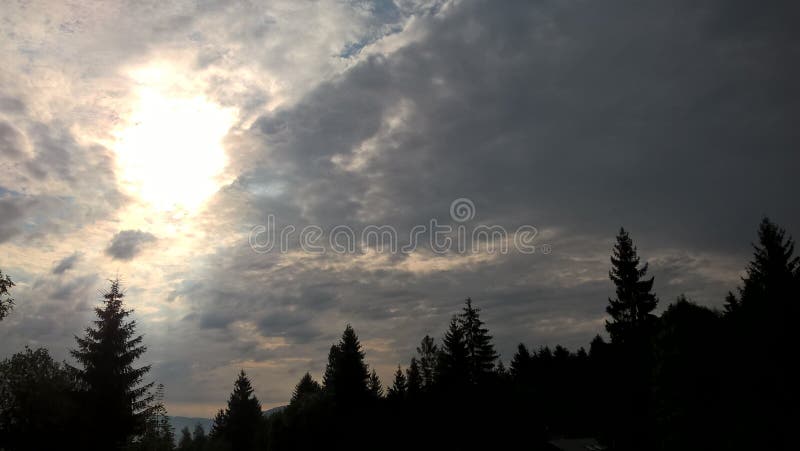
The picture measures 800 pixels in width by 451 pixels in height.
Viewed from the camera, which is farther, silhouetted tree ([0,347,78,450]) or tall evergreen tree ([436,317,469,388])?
tall evergreen tree ([436,317,469,388])

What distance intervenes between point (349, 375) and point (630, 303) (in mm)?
37757

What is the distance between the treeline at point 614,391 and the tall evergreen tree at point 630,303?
0.33 ft

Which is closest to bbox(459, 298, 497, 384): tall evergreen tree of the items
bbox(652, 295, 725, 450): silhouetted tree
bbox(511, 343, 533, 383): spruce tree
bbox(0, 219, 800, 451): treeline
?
bbox(0, 219, 800, 451): treeline

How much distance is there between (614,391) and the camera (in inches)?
2291

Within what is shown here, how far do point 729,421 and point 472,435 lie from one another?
36471mm

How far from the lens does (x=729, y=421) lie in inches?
1382

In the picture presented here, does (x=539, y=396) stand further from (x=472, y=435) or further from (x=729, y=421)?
(x=729, y=421)

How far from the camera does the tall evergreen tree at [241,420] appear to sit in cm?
10288

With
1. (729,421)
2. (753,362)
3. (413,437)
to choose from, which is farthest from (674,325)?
(413,437)

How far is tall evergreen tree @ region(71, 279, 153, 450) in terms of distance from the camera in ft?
126

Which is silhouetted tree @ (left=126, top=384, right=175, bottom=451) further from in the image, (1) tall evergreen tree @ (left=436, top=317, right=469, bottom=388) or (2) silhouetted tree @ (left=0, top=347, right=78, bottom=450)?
(1) tall evergreen tree @ (left=436, top=317, right=469, bottom=388)

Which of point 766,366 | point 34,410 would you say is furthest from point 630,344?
point 34,410

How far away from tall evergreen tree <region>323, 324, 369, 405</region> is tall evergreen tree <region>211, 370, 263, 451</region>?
1404 inches

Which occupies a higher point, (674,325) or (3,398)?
(674,325)
